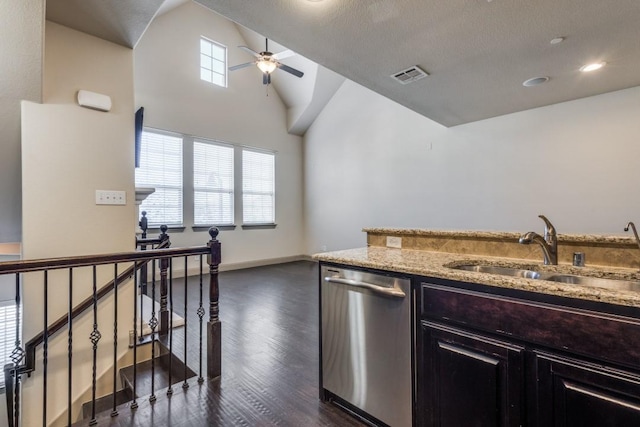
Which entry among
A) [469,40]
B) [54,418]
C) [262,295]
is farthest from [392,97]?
[54,418]

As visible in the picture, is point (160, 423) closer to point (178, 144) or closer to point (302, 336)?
point (302, 336)

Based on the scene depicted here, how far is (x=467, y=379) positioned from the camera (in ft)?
4.39

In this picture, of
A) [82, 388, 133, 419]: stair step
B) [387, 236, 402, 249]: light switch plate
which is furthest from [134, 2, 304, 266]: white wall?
[387, 236, 402, 249]: light switch plate

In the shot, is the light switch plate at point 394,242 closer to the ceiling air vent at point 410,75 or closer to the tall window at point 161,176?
the ceiling air vent at point 410,75

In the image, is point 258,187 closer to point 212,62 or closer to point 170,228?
point 170,228

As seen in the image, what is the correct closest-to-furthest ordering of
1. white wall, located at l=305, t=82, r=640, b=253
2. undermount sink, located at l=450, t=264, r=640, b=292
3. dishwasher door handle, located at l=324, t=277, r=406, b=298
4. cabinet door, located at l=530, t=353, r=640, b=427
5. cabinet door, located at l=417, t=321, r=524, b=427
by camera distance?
cabinet door, located at l=530, t=353, r=640, b=427, cabinet door, located at l=417, t=321, r=524, b=427, undermount sink, located at l=450, t=264, r=640, b=292, dishwasher door handle, located at l=324, t=277, r=406, b=298, white wall, located at l=305, t=82, r=640, b=253

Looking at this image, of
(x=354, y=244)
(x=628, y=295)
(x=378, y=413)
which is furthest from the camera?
(x=354, y=244)

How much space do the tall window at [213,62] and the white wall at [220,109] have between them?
122 mm

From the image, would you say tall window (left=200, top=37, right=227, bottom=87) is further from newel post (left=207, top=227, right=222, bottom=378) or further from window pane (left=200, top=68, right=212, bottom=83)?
newel post (left=207, top=227, right=222, bottom=378)

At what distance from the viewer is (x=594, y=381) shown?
1044mm

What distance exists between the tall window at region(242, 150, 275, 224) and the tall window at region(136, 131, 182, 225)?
1.38 meters

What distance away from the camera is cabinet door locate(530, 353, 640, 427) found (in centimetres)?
99

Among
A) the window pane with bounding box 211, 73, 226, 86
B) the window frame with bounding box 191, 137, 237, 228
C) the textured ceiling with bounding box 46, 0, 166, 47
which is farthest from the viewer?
the window pane with bounding box 211, 73, 226, 86

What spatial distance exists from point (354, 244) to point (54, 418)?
5.08 meters
